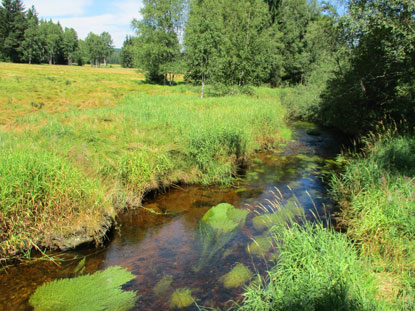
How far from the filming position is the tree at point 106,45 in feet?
406

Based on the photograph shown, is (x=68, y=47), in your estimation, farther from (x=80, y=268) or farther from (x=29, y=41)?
(x=80, y=268)

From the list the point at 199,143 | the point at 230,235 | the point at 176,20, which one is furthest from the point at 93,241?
the point at 176,20

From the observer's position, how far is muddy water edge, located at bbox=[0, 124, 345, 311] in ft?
15.8

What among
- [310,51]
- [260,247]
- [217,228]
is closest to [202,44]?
[217,228]

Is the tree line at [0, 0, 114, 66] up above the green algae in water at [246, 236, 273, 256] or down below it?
above

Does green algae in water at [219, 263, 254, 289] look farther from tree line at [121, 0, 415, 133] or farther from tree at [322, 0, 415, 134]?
tree at [322, 0, 415, 134]

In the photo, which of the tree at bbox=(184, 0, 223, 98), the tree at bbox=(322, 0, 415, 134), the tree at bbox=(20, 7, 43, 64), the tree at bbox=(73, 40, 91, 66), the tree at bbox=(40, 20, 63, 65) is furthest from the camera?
the tree at bbox=(73, 40, 91, 66)

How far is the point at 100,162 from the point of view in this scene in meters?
8.13

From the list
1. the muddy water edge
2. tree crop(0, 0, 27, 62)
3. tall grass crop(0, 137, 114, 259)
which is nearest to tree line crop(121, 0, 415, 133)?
the muddy water edge

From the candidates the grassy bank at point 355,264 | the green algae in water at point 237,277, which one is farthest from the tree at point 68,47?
the grassy bank at point 355,264

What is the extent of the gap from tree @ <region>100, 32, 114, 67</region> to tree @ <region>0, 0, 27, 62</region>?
3700cm

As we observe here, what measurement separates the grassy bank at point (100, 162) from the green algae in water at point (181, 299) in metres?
2.57

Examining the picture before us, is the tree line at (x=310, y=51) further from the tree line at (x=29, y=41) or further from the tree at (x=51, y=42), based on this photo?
the tree at (x=51, y=42)

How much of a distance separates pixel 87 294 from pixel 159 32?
40.2m
